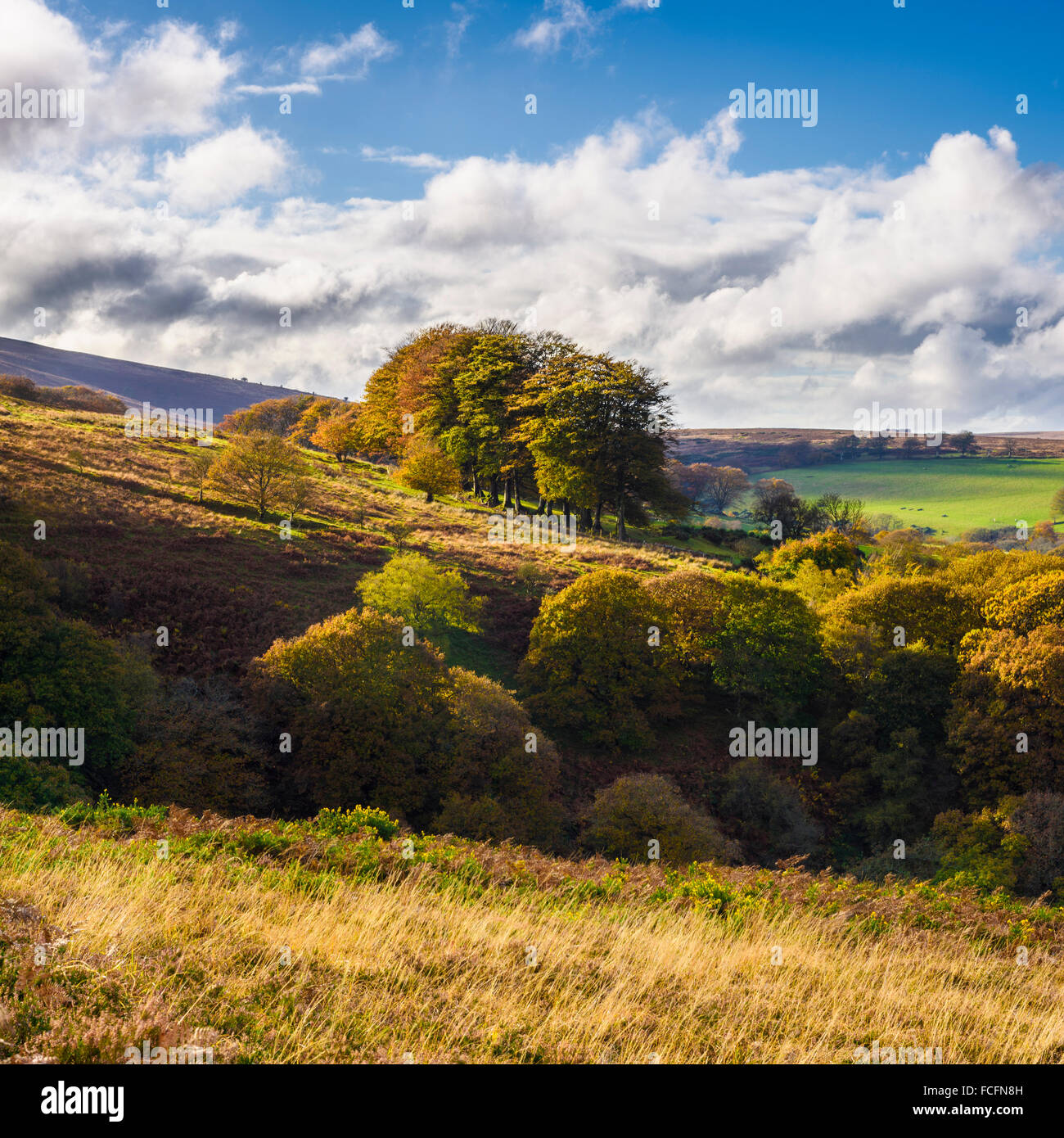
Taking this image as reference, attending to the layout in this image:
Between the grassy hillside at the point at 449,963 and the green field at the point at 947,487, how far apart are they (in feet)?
392

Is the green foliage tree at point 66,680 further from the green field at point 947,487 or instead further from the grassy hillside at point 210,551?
the green field at point 947,487

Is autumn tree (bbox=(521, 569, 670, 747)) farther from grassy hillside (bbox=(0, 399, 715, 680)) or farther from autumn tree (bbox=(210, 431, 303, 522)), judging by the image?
autumn tree (bbox=(210, 431, 303, 522))

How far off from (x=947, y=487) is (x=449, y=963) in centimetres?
17222

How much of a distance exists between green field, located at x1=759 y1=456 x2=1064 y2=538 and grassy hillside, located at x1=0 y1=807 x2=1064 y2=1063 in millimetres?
119390

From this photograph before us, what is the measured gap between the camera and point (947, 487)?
153000 millimetres

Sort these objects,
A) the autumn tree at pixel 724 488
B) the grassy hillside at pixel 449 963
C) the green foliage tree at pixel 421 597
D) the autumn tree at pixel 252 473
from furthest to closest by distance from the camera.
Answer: the autumn tree at pixel 724 488
the autumn tree at pixel 252 473
the green foliage tree at pixel 421 597
the grassy hillside at pixel 449 963

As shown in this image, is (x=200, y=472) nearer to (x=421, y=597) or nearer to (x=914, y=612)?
(x=421, y=597)

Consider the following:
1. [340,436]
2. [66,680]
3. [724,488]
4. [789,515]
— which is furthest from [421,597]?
[724,488]

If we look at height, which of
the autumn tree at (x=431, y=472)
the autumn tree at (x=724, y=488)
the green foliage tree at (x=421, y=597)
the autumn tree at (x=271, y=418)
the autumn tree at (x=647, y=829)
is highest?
the autumn tree at (x=271, y=418)

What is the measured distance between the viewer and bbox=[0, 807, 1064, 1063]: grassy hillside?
5695 millimetres

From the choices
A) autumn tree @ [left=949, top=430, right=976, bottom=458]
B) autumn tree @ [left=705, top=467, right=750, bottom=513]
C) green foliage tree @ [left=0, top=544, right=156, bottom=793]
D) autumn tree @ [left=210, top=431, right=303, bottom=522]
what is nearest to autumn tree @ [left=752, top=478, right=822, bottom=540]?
autumn tree @ [left=705, top=467, right=750, bottom=513]

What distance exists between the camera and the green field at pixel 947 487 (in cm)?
12900

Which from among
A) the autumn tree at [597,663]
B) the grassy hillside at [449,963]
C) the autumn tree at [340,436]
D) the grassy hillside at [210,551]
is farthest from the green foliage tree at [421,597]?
the autumn tree at [340,436]

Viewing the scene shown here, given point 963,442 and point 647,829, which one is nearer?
point 647,829
